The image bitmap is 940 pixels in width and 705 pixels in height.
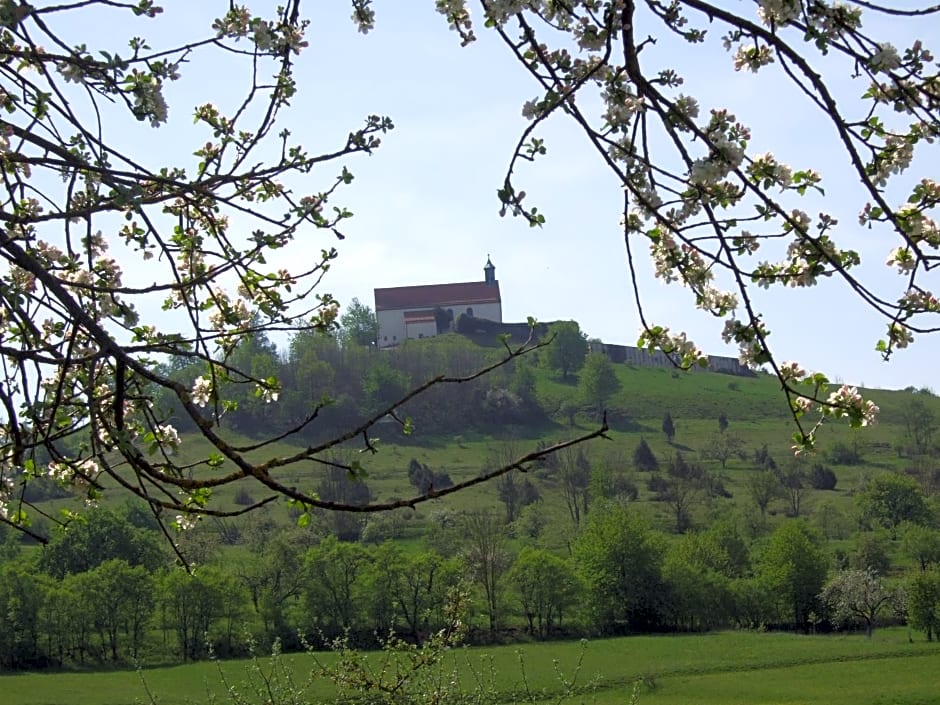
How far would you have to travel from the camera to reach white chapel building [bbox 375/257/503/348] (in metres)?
158

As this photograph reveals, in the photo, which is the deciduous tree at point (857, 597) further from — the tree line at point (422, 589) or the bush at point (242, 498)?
the bush at point (242, 498)

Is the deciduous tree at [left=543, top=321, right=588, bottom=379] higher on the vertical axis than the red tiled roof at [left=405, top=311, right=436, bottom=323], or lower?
lower

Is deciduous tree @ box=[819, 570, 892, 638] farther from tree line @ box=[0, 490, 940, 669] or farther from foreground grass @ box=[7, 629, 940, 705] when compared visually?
foreground grass @ box=[7, 629, 940, 705]

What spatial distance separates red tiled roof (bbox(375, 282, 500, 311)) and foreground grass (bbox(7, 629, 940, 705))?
341ft

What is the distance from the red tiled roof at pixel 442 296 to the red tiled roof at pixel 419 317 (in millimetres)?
1041

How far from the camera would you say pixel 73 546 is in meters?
68.5

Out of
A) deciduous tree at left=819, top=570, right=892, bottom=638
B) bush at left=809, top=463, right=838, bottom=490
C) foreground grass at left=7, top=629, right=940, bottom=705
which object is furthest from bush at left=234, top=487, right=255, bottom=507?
bush at left=809, top=463, right=838, bottom=490

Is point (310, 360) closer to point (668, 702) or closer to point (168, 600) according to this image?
point (168, 600)

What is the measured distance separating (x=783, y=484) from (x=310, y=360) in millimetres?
54147

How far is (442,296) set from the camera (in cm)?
16100

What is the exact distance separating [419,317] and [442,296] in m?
4.60

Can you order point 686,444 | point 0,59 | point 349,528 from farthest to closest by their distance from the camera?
point 686,444, point 349,528, point 0,59

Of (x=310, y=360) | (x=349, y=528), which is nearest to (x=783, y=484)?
(x=349, y=528)

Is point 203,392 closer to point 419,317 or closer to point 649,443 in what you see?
point 649,443
